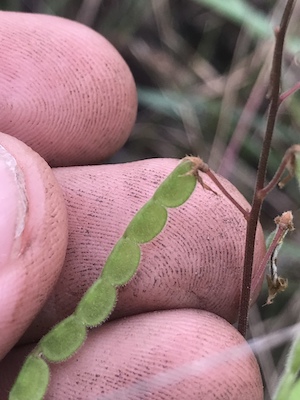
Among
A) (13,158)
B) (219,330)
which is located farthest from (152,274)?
(13,158)

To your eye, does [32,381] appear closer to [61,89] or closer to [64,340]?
[64,340]

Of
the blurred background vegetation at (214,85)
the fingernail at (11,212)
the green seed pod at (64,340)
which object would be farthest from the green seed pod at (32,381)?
the blurred background vegetation at (214,85)

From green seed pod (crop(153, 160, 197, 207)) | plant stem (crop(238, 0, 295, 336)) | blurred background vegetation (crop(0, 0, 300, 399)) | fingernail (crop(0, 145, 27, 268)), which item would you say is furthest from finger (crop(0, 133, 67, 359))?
blurred background vegetation (crop(0, 0, 300, 399))

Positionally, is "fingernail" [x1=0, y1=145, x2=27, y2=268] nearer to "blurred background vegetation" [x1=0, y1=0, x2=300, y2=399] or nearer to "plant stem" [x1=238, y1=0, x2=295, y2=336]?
"plant stem" [x1=238, y1=0, x2=295, y2=336]

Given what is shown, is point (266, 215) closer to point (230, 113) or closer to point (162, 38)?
point (230, 113)

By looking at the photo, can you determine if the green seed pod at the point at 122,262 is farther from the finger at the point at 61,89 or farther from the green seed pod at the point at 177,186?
the finger at the point at 61,89

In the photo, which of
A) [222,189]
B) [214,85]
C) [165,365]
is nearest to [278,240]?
[222,189]
